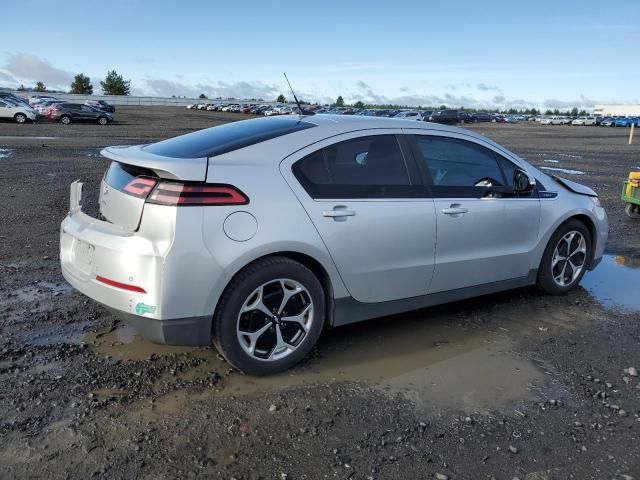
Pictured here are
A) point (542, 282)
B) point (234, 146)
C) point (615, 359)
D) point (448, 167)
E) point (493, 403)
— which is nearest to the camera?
Result: point (493, 403)

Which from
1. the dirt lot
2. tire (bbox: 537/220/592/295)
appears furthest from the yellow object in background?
the dirt lot

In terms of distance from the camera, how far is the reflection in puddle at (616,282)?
5.55 m

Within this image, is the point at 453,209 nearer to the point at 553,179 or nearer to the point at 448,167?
the point at 448,167

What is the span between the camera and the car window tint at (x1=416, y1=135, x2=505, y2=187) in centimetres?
457

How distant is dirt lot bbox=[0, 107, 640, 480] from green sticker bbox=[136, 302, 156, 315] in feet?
1.77

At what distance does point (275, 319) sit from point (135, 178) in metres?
1.30

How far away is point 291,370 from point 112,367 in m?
1.23

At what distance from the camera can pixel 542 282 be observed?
5.48m

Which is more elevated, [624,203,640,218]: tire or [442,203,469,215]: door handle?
[442,203,469,215]: door handle

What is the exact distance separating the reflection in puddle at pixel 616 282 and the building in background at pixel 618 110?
13981cm

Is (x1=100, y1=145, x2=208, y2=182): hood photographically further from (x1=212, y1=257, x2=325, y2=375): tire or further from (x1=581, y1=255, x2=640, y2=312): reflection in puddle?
(x1=581, y1=255, x2=640, y2=312): reflection in puddle

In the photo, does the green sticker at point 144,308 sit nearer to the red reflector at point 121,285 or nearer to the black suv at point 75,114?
the red reflector at point 121,285

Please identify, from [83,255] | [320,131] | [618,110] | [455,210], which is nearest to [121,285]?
[83,255]

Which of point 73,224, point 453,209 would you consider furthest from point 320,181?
point 73,224
